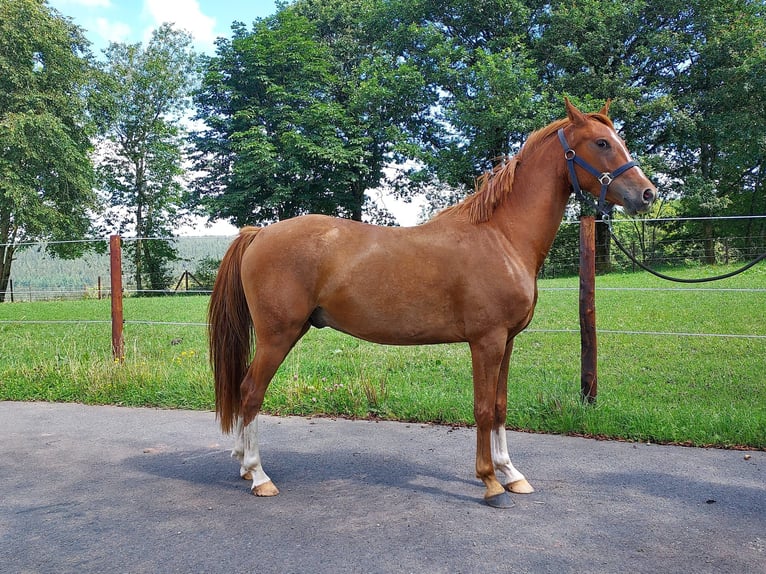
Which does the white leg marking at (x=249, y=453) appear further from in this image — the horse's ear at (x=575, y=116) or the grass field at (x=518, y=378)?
the horse's ear at (x=575, y=116)

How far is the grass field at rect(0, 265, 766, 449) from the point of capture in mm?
4430

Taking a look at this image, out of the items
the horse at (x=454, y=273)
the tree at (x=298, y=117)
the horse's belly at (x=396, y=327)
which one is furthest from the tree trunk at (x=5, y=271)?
the horse's belly at (x=396, y=327)

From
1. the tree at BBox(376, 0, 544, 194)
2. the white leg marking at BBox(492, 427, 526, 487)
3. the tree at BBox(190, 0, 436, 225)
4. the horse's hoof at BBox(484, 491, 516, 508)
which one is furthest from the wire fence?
the tree at BBox(190, 0, 436, 225)

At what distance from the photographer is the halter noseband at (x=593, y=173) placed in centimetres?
310

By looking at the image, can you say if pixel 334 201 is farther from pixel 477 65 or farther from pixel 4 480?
pixel 4 480

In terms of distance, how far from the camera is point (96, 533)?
271cm

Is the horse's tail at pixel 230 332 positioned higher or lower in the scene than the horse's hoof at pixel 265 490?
higher

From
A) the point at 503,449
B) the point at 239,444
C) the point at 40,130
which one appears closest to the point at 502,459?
the point at 503,449

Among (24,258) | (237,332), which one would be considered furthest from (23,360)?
(24,258)

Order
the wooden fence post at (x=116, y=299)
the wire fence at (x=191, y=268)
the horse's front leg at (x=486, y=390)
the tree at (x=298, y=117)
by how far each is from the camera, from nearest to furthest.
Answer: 1. the horse's front leg at (x=486, y=390)
2. the wooden fence post at (x=116, y=299)
3. the wire fence at (x=191, y=268)
4. the tree at (x=298, y=117)

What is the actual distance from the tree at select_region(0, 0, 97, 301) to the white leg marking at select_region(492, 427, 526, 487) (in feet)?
63.3

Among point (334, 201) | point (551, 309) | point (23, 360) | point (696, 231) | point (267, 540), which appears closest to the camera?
point (267, 540)

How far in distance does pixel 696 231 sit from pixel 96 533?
25.9 m

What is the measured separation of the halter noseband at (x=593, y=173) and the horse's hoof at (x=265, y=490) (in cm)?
264
